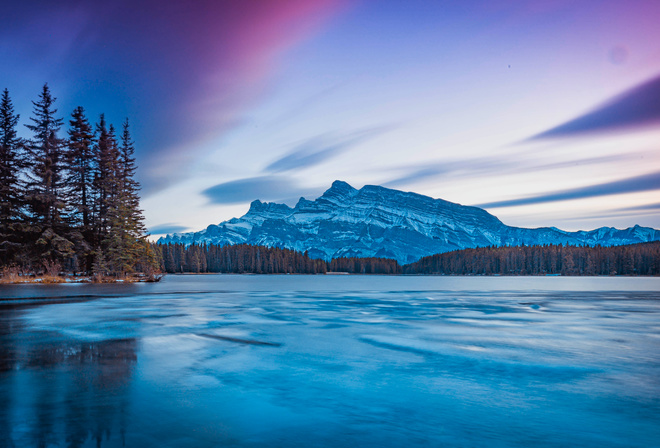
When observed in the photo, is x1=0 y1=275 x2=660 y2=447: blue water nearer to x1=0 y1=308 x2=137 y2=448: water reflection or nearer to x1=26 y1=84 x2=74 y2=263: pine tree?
x1=0 y1=308 x2=137 y2=448: water reflection

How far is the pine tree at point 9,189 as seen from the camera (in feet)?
146

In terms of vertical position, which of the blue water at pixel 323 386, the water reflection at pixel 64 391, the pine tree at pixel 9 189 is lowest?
the blue water at pixel 323 386

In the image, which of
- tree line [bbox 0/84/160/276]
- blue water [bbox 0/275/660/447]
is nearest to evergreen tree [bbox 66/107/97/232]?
tree line [bbox 0/84/160/276]

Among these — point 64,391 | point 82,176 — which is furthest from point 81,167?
point 64,391

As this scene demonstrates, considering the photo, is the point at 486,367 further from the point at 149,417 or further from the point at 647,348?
the point at 149,417

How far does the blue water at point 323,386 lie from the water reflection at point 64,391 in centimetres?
3

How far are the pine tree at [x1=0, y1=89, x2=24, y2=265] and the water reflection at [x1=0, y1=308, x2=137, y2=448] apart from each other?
1542 inches

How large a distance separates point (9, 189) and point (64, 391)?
48263mm

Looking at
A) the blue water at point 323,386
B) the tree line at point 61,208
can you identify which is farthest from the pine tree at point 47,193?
the blue water at point 323,386

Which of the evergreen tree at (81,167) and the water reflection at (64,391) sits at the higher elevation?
the evergreen tree at (81,167)

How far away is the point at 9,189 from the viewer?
45281mm

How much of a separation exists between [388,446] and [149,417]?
3.73 meters

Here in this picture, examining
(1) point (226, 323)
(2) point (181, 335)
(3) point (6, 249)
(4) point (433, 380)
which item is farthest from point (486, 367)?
(3) point (6, 249)

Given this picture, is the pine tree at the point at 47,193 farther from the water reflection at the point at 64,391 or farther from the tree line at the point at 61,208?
the water reflection at the point at 64,391
